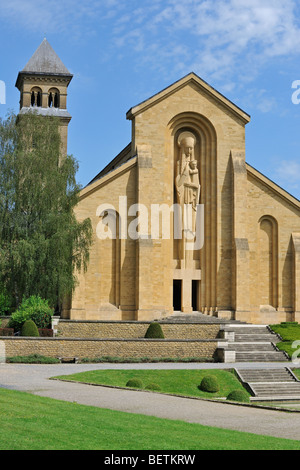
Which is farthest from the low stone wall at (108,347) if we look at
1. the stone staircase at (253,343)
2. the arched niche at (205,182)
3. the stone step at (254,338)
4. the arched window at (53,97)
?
the arched window at (53,97)

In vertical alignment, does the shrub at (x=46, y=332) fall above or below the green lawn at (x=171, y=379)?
above

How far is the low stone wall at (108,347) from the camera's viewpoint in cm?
3347

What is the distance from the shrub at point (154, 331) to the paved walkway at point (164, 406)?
34.5 ft

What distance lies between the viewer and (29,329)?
3566 cm

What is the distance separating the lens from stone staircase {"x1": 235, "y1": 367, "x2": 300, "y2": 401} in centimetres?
2848

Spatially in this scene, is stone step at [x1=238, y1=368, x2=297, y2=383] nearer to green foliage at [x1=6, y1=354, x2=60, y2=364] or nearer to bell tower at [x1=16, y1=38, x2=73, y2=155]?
green foliage at [x1=6, y1=354, x2=60, y2=364]

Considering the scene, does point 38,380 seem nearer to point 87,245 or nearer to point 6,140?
point 87,245

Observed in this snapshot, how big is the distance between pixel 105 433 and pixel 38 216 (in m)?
29.1

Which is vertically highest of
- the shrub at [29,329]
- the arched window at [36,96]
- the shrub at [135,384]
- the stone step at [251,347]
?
the arched window at [36,96]

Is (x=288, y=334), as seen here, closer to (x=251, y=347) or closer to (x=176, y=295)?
(x=251, y=347)

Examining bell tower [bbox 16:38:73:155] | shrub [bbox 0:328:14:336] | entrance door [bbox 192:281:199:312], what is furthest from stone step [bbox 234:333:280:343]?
bell tower [bbox 16:38:73:155]

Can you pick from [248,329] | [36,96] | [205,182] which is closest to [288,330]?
[248,329]

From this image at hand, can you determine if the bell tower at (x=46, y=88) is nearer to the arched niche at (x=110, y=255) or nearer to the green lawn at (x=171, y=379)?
the arched niche at (x=110, y=255)

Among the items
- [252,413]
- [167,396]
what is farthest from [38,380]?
[252,413]
